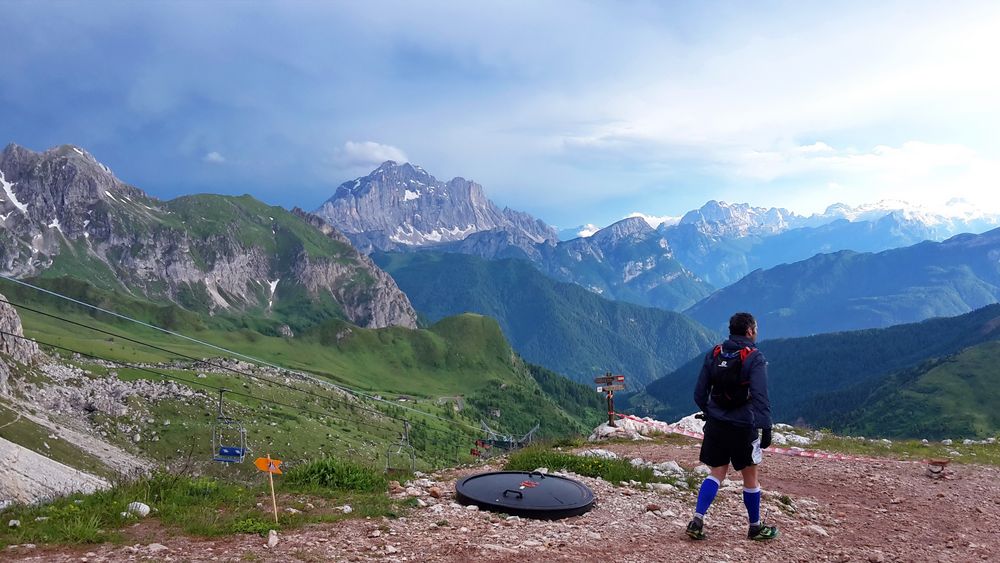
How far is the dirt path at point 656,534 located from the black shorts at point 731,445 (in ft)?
4.83

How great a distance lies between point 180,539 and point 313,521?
6.79 ft

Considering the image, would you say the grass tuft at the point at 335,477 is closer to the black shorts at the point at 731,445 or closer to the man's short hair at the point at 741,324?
the black shorts at the point at 731,445

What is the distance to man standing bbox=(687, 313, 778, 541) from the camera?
10391mm

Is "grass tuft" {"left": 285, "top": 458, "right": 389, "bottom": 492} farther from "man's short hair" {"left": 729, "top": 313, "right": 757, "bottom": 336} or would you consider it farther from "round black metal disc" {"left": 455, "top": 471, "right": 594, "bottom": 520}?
"man's short hair" {"left": 729, "top": 313, "right": 757, "bottom": 336}

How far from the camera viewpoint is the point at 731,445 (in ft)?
34.9

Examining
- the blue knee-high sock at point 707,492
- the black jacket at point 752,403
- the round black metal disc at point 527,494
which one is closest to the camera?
the black jacket at point 752,403

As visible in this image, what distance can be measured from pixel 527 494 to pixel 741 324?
564cm

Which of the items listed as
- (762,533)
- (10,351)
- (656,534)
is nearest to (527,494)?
(656,534)

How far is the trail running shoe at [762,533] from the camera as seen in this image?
11.0 meters

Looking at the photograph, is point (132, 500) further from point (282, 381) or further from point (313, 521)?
point (282, 381)

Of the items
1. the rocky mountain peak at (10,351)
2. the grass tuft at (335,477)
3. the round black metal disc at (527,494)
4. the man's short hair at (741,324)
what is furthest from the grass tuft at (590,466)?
the rocky mountain peak at (10,351)

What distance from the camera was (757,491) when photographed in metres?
10.9

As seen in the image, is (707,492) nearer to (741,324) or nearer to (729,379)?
(729,379)

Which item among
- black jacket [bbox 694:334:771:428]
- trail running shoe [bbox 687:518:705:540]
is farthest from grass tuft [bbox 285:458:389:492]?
black jacket [bbox 694:334:771:428]
